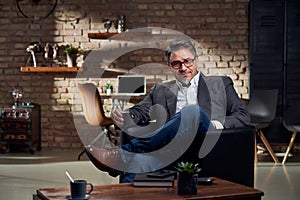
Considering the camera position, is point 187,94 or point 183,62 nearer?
point 183,62

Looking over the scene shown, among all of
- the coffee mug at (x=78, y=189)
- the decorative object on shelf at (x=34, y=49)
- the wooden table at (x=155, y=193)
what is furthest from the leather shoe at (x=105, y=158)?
the decorative object on shelf at (x=34, y=49)

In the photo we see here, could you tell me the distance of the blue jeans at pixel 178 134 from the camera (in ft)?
11.8

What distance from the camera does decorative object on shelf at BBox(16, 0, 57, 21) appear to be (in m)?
A: 7.36

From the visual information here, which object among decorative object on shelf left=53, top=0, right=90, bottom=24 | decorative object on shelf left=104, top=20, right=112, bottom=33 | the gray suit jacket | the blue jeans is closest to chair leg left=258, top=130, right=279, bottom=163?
decorative object on shelf left=104, top=20, right=112, bottom=33

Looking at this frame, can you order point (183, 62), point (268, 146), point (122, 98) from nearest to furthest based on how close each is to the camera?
point (183, 62)
point (268, 146)
point (122, 98)

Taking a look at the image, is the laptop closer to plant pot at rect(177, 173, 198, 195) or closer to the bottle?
the bottle

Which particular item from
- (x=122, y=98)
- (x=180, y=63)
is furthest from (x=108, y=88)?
(x=180, y=63)

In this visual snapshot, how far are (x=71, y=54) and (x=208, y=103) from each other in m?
3.43

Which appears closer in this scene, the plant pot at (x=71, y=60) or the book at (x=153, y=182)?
the book at (x=153, y=182)

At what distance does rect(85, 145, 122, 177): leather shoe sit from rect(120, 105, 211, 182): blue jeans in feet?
0.59

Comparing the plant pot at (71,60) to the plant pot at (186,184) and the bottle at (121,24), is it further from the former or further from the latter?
the plant pot at (186,184)

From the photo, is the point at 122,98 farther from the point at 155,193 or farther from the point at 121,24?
the point at 155,193

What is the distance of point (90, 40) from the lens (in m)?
7.37

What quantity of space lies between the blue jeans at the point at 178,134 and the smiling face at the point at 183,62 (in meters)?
0.52
